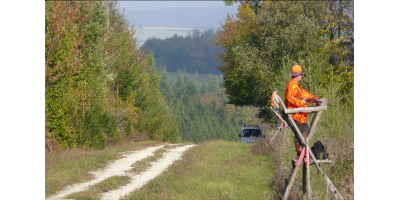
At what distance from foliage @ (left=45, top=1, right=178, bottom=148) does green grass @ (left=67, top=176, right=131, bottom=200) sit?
6121 mm

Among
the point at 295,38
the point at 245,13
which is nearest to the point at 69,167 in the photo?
the point at 295,38

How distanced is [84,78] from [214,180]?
40.2 ft

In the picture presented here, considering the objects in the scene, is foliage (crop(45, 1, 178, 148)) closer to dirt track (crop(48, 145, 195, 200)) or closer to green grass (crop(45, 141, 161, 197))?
green grass (crop(45, 141, 161, 197))

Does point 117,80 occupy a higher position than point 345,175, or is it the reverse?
point 117,80

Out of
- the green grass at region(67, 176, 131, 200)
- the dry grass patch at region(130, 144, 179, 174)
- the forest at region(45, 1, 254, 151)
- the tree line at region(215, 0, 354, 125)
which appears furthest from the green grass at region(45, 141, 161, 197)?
the tree line at region(215, 0, 354, 125)

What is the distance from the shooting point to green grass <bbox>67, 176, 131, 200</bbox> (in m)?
9.79

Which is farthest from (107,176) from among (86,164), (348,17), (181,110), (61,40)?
(181,110)

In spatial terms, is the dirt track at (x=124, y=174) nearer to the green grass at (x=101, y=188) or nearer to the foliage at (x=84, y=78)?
the green grass at (x=101, y=188)

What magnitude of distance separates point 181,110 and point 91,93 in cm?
10429

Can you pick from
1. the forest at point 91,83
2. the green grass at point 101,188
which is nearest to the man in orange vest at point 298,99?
the green grass at point 101,188

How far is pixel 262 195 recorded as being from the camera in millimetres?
10398

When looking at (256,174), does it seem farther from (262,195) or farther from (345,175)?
(345,175)

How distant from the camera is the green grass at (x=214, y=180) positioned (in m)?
10.5

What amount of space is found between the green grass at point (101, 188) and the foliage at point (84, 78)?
6.12 metres
